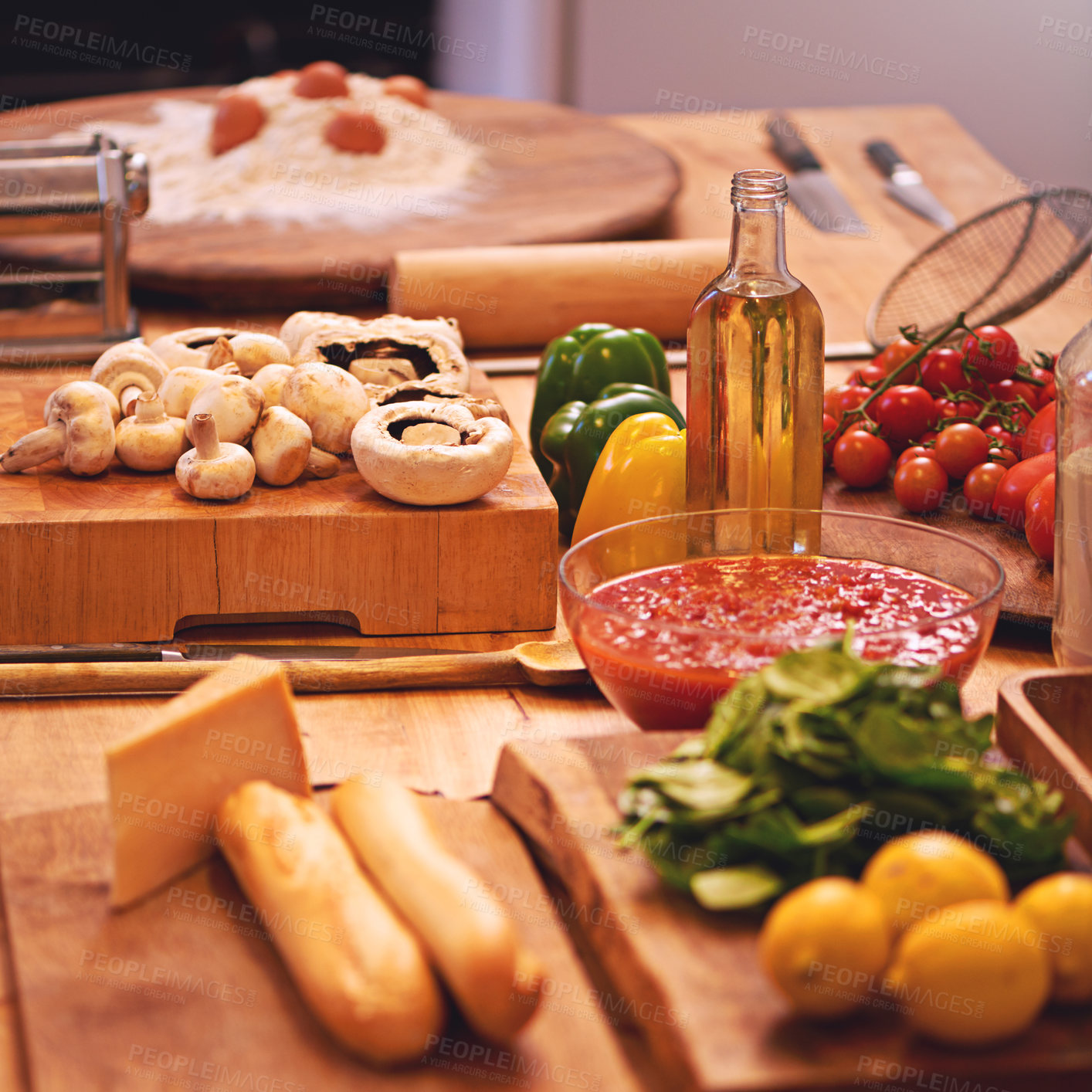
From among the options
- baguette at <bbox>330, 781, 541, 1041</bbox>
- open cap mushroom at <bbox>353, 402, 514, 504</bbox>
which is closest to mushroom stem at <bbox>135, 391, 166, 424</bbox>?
open cap mushroom at <bbox>353, 402, 514, 504</bbox>

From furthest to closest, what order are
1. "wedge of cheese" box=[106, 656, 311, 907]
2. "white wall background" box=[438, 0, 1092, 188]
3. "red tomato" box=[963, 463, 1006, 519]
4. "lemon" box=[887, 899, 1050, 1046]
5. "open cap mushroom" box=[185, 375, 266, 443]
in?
"white wall background" box=[438, 0, 1092, 188] → "red tomato" box=[963, 463, 1006, 519] → "open cap mushroom" box=[185, 375, 266, 443] → "wedge of cheese" box=[106, 656, 311, 907] → "lemon" box=[887, 899, 1050, 1046]

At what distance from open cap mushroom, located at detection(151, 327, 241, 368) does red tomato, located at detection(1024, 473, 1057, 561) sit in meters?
0.87

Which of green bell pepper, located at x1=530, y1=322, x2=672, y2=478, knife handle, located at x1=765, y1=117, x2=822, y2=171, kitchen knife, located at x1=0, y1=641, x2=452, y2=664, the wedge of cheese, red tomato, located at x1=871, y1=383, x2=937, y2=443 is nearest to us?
the wedge of cheese

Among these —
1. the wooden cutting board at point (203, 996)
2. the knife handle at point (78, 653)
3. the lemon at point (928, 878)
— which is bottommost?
the knife handle at point (78, 653)

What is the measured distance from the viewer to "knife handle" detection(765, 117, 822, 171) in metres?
2.81

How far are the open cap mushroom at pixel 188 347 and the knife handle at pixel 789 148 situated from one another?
1643mm

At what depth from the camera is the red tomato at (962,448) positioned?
4.68 feet

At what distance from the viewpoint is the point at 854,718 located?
0.74 meters

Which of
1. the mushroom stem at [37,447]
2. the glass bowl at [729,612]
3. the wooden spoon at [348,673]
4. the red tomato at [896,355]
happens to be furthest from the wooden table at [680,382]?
the red tomato at [896,355]

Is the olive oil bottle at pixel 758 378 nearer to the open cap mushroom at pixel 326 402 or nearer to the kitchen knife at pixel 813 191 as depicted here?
the open cap mushroom at pixel 326 402

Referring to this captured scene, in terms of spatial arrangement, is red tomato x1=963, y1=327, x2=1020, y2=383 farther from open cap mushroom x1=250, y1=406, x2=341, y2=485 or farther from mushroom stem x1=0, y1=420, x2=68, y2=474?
mushroom stem x1=0, y1=420, x2=68, y2=474

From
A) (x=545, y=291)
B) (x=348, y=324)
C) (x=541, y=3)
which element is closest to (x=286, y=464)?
(x=348, y=324)

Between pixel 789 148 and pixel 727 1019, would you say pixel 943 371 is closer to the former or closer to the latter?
pixel 727 1019

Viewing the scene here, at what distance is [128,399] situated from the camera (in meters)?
1.38
